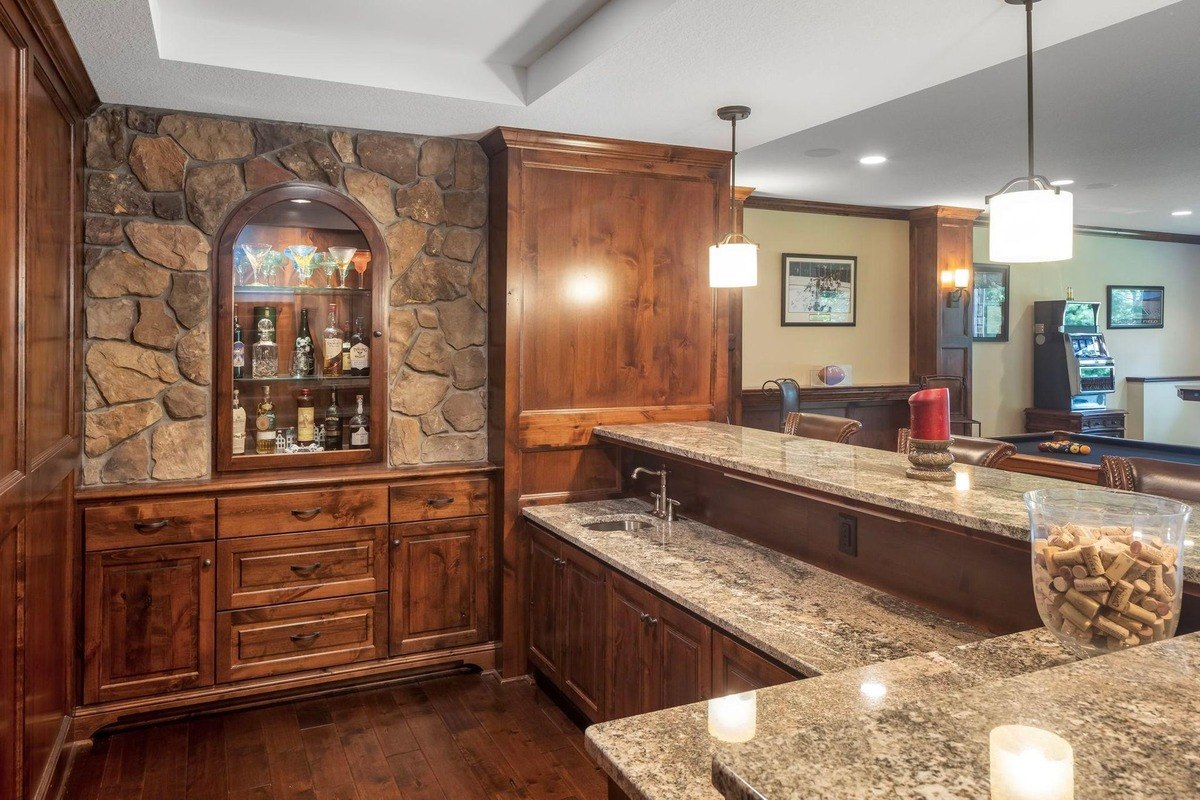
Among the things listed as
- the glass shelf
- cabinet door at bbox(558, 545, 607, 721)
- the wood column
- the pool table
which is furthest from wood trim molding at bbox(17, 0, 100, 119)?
the wood column

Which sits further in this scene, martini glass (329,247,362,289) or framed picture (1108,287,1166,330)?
framed picture (1108,287,1166,330)

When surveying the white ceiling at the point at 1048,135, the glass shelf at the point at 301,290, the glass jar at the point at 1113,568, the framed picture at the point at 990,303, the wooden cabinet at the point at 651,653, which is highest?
the white ceiling at the point at 1048,135

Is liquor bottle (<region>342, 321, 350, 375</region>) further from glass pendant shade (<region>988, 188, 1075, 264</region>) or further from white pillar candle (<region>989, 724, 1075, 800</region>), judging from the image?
white pillar candle (<region>989, 724, 1075, 800</region>)

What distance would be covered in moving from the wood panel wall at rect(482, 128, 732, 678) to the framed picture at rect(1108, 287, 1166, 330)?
6971mm

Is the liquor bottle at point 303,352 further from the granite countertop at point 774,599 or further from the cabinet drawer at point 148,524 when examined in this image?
the granite countertop at point 774,599

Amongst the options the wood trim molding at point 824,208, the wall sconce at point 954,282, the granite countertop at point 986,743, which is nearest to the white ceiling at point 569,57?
the granite countertop at point 986,743

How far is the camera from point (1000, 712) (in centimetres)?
95

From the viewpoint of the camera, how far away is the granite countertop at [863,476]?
1.85 m

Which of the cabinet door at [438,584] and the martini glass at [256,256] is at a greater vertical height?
the martini glass at [256,256]

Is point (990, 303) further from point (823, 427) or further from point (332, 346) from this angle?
point (332, 346)

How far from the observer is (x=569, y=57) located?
286 cm

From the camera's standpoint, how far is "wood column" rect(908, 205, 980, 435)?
23.8 feet

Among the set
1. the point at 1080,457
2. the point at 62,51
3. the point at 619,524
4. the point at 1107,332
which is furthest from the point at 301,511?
the point at 1107,332

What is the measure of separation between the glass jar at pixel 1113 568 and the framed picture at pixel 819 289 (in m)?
5.81
